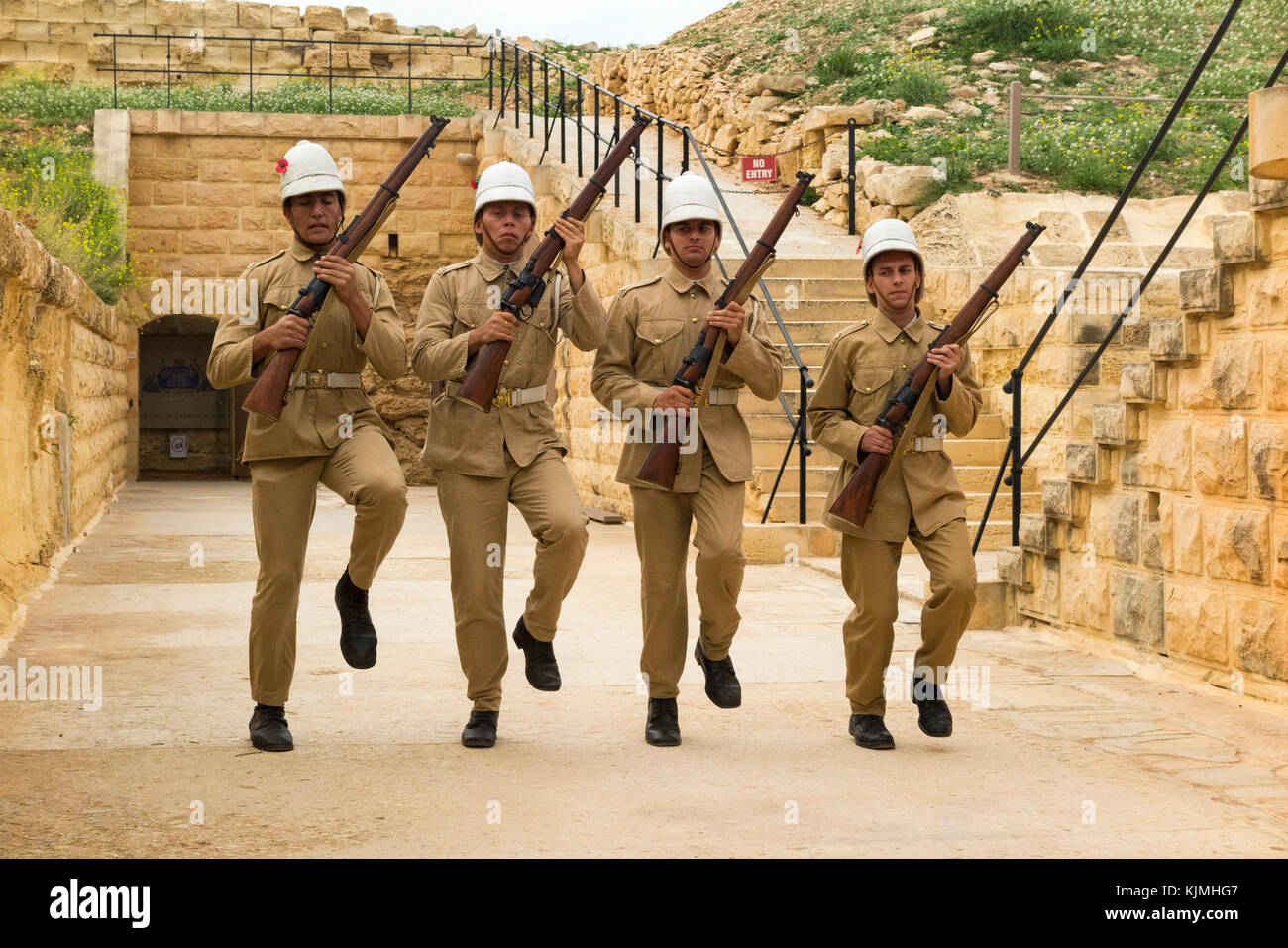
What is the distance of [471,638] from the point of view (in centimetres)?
536

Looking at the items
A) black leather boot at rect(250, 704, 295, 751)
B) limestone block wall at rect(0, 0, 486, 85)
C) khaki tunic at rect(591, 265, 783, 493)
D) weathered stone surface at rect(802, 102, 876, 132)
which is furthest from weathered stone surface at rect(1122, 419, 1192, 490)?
limestone block wall at rect(0, 0, 486, 85)

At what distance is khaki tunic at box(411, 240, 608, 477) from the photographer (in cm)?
536

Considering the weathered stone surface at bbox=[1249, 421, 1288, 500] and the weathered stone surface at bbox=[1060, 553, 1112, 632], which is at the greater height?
the weathered stone surface at bbox=[1249, 421, 1288, 500]

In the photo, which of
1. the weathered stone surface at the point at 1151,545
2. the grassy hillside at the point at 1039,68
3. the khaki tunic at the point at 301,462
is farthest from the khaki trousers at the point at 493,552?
the grassy hillside at the point at 1039,68

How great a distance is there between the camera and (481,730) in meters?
5.31

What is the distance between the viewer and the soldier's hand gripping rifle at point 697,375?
5.37m

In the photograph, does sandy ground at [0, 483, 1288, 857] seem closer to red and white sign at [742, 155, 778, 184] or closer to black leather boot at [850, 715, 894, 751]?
black leather boot at [850, 715, 894, 751]

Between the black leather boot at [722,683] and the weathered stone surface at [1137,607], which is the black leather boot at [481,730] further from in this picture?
the weathered stone surface at [1137,607]

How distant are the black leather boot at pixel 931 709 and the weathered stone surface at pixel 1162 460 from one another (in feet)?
6.56

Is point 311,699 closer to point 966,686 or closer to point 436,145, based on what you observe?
point 966,686

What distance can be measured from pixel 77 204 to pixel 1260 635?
14.1m

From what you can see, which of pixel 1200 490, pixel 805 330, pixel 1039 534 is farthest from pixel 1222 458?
pixel 805 330

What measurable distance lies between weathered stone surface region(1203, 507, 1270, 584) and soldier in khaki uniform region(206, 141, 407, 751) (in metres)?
3.48

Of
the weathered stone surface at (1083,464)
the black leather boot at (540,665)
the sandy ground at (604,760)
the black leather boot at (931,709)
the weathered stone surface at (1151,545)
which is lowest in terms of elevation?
the sandy ground at (604,760)
